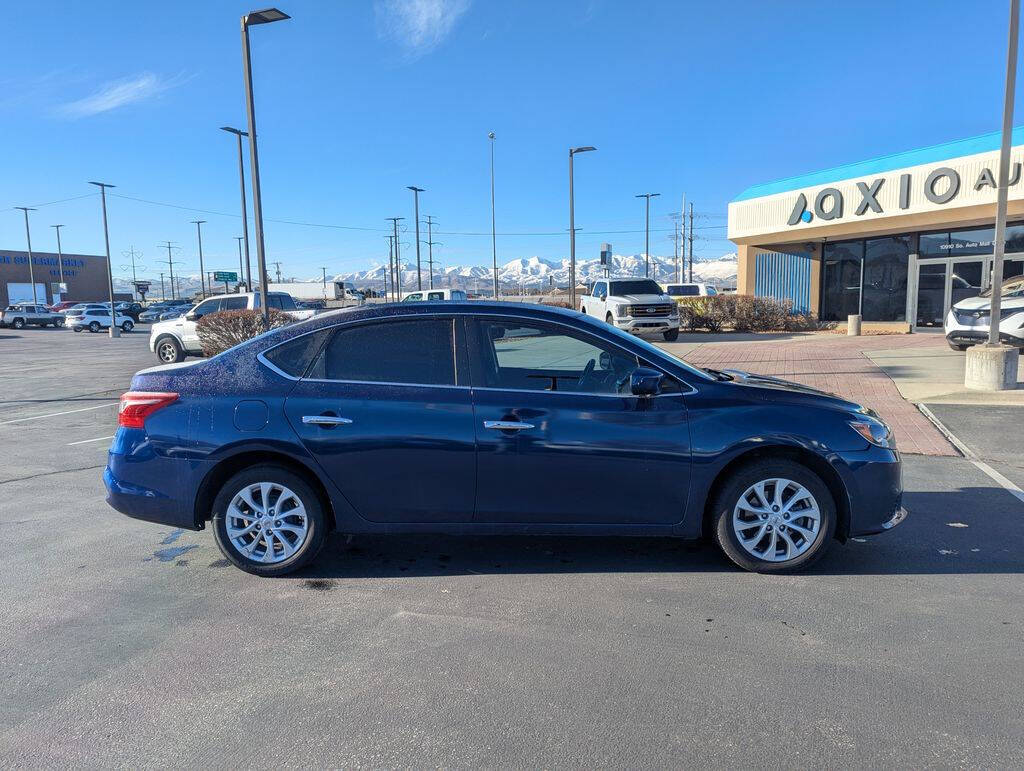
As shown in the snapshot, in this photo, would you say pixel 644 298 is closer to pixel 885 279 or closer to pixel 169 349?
pixel 885 279

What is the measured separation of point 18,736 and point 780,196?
26.1 metres

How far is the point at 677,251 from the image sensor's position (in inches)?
3516

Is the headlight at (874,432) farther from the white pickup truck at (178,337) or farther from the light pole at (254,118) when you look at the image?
the white pickup truck at (178,337)

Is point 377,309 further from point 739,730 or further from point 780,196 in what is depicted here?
point 780,196

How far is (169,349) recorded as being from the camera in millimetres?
18766

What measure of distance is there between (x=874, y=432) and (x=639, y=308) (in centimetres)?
1677

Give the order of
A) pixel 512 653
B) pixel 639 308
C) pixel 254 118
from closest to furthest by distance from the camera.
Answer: pixel 512 653 < pixel 254 118 < pixel 639 308

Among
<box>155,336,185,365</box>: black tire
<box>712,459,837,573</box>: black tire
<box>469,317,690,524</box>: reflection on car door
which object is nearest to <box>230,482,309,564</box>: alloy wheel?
<box>469,317,690,524</box>: reflection on car door

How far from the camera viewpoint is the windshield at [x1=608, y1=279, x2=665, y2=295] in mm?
22484

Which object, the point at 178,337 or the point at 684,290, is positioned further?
the point at 684,290

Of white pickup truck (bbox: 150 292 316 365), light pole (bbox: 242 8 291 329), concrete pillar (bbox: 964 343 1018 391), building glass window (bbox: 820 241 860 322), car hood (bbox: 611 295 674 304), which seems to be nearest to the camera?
concrete pillar (bbox: 964 343 1018 391)

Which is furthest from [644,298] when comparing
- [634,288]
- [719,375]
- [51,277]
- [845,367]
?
[51,277]

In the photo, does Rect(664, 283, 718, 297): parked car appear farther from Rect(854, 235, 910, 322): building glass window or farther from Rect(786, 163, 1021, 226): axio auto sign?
Rect(854, 235, 910, 322): building glass window

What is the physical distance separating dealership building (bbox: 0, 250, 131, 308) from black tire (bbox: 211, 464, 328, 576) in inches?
3302
